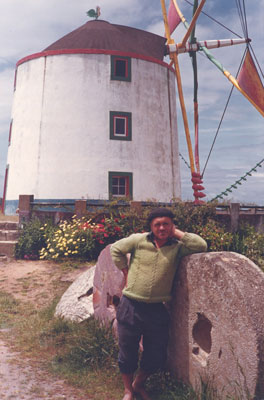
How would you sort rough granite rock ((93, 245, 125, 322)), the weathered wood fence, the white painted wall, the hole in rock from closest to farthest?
the hole in rock
rough granite rock ((93, 245, 125, 322))
the weathered wood fence
the white painted wall

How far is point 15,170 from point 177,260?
13.9m

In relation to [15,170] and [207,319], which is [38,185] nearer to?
[15,170]

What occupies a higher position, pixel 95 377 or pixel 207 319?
pixel 207 319

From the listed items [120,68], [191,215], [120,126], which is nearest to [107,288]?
[191,215]

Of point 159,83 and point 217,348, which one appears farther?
point 159,83

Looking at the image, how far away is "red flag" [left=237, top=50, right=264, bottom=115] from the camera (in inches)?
625

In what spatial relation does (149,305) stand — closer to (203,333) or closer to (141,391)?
(203,333)

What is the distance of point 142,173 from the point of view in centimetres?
1553

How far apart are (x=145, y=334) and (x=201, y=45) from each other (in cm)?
1732

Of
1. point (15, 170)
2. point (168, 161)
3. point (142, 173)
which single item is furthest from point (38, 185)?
point (168, 161)

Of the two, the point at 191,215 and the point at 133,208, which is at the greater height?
the point at 133,208

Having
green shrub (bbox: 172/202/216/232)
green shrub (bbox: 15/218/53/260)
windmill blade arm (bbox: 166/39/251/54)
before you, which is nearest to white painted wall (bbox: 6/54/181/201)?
windmill blade arm (bbox: 166/39/251/54)

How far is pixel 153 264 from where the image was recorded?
11.9 ft

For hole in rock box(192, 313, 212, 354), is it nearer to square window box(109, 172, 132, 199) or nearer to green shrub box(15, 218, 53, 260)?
green shrub box(15, 218, 53, 260)
